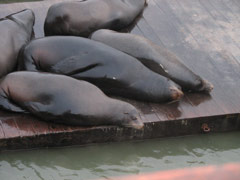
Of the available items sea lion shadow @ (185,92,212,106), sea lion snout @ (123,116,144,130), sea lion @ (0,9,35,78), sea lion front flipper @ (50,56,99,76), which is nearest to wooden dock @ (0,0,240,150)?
sea lion shadow @ (185,92,212,106)

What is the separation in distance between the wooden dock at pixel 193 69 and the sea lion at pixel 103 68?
5.9 inches

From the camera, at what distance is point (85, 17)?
637 centimetres

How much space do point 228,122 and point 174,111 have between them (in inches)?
21.9

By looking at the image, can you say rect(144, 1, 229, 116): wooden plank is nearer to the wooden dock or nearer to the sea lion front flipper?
the wooden dock

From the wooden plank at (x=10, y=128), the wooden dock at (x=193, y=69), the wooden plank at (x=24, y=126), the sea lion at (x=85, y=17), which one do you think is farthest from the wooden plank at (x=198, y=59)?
the wooden plank at (x=10, y=128)

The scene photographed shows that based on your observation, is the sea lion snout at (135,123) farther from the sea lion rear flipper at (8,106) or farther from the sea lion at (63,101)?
the sea lion rear flipper at (8,106)

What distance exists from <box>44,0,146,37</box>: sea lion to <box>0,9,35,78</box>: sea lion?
238mm

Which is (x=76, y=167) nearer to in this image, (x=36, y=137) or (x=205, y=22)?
(x=36, y=137)

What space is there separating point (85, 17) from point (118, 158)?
1817 millimetres

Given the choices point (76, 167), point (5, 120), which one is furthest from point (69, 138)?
point (5, 120)

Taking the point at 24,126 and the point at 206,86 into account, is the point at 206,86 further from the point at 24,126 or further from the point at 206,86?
the point at 24,126

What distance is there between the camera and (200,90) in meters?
5.80

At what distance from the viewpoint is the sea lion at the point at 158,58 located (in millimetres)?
5754

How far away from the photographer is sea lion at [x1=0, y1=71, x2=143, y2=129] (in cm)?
512
